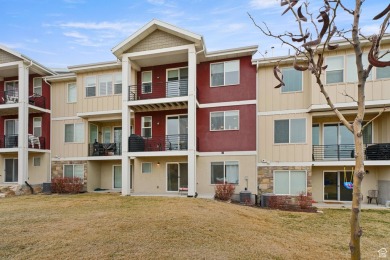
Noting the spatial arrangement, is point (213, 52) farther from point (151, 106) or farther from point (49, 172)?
point (49, 172)

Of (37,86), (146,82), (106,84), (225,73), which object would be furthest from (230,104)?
(37,86)

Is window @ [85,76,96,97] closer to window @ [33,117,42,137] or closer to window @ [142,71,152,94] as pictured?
window @ [142,71,152,94]

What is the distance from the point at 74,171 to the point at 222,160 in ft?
36.0

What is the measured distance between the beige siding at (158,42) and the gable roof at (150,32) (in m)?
0.18

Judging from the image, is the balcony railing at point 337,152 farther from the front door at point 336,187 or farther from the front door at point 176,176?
the front door at point 176,176

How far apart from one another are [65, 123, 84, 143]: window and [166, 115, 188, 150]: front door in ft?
22.6

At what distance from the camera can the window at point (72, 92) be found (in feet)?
61.8

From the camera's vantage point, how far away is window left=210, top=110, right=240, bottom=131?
1546cm

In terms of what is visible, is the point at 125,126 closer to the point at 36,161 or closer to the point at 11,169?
the point at 36,161

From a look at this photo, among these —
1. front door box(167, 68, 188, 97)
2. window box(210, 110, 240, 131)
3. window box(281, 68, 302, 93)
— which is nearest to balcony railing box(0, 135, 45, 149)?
front door box(167, 68, 188, 97)

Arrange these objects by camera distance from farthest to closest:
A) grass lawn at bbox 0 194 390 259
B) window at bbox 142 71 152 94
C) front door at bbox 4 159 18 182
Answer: front door at bbox 4 159 18 182
window at bbox 142 71 152 94
grass lawn at bbox 0 194 390 259

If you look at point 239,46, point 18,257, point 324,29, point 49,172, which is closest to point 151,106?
point 239,46

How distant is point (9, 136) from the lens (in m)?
19.1

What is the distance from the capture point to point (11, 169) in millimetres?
19734
